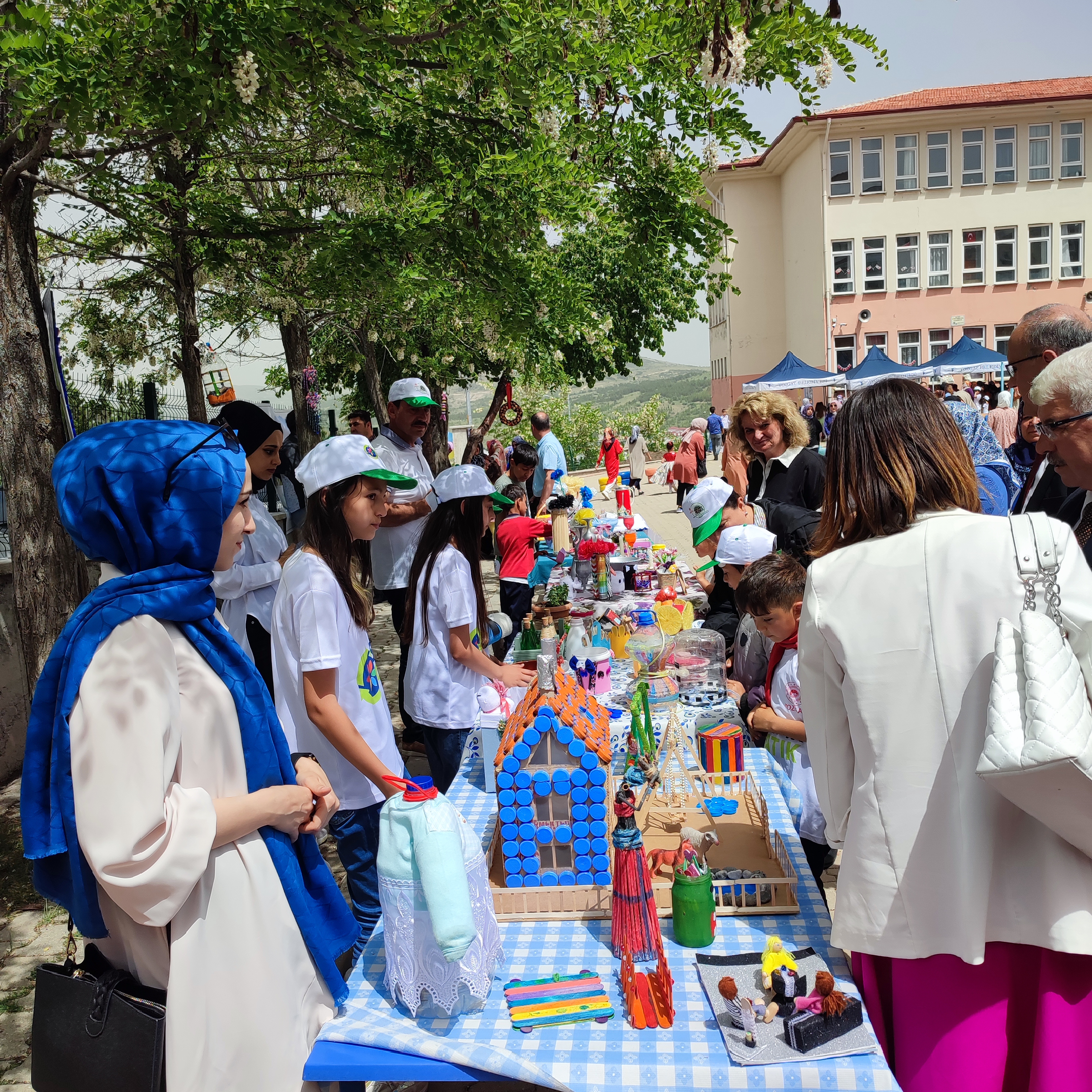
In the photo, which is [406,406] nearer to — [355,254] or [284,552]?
[355,254]

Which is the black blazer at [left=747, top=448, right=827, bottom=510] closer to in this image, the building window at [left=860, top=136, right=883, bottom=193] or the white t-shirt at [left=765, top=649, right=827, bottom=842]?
the white t-shirt at [left=765, top=649, right=827, bottom=842]

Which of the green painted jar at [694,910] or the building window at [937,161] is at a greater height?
the building window at [937,161]

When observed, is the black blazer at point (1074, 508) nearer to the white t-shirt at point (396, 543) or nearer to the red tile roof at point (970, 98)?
Answer: the white t-shirt at point (396, 543)

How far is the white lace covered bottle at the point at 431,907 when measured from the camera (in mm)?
1566

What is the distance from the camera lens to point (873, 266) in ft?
118

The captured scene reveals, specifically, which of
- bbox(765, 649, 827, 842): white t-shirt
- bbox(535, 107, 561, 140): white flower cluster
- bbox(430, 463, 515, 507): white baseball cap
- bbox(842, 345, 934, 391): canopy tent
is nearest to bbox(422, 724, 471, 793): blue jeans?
bbox(430, 463, 515, 507): white baseball cap

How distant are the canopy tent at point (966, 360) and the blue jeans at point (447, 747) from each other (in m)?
18.9

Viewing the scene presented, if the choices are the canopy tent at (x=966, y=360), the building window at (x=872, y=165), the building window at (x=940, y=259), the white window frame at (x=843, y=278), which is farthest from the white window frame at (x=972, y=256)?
the canopy tent at (x=966, y=360)

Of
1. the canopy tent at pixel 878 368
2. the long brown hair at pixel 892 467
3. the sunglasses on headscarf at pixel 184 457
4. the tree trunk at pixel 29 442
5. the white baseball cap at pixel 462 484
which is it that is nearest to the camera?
the sunglasses on headscarf at pixel 184 457

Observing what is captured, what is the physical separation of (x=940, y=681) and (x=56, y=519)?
4037 mm

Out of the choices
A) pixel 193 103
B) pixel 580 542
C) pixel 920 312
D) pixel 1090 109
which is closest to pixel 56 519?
pixel 193 103

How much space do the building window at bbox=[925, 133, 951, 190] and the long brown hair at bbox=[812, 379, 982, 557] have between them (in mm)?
38974

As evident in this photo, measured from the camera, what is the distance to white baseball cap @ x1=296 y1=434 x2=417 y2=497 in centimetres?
245

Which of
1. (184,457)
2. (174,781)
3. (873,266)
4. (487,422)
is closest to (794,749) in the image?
(174,781)
